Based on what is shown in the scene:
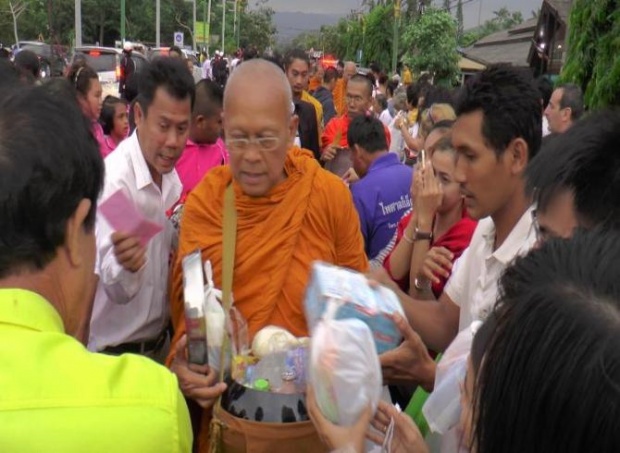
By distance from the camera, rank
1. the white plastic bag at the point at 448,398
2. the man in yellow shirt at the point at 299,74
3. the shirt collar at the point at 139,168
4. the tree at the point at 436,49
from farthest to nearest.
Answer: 1. the tree at the point at 436,49
2. the man in yellow shirt at the point at 299,74
3. the shirt collar at the point at 139,168
4. the white plastic bag at the point at 448,398

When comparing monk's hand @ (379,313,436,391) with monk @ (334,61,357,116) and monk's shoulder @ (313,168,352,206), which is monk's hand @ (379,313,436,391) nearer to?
monk's shoulder @ (313,168,352,206)

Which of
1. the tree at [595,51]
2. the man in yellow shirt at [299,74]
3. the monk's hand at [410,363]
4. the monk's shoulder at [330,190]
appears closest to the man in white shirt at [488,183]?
the monk's hand at [410,363]

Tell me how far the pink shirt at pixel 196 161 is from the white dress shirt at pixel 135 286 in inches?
50.5

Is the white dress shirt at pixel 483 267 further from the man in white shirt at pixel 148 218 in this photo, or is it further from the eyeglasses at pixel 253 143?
the man in white shirt at pixel 148 218

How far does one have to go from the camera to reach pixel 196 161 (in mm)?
4395

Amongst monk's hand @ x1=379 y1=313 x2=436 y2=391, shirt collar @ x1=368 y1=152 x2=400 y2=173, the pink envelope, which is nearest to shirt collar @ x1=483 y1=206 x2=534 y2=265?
monk's hand @ x1=379 y1=313 x2=436 y2=391

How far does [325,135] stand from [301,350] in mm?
5374

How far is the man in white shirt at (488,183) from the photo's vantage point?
2408 millimetres

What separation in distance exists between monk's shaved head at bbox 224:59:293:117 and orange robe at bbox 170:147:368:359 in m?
0.28

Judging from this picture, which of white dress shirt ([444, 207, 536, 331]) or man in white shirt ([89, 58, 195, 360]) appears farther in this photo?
man in white shirt ([89, 58, 195, 360])

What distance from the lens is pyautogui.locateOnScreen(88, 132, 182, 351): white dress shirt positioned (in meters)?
2.66

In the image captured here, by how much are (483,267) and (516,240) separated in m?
0.15

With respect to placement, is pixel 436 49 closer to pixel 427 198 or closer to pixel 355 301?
pixel 427 198

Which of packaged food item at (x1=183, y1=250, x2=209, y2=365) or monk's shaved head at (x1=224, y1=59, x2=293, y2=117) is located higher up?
monk's shaved head at (x1=224, y1=59, x2=293, y2=117)
